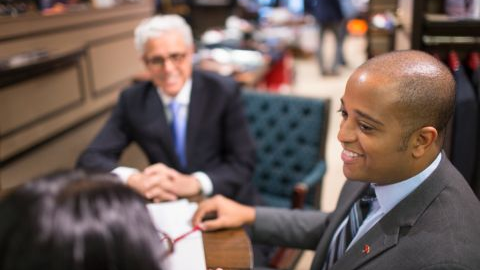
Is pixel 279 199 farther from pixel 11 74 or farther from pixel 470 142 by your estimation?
pixel 11 74

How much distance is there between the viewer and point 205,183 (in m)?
1.95

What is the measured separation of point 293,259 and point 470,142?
3.15ft

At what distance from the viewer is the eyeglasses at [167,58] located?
2039mm

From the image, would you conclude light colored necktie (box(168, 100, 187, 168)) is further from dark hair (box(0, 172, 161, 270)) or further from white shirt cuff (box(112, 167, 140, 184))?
dark hair (box(0, 172, 161, 270))

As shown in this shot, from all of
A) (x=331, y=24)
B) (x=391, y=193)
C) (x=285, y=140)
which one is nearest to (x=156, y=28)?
(x=285, y=140)

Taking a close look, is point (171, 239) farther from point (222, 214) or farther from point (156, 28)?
point (156, 28)

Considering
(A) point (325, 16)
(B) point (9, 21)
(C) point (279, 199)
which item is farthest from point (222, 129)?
(A) point (325, 16)

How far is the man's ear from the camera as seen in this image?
1049 millimetres

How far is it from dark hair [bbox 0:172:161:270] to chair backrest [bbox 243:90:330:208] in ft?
6.27

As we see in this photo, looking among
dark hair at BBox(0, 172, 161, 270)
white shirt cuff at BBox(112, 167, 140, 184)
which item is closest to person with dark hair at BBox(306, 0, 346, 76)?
white shirt cuff at BBox(112, 167, 140, 184)

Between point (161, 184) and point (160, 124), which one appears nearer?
point (161, 184)

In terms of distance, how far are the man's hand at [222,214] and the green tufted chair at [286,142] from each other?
84 cm

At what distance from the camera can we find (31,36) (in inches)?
144

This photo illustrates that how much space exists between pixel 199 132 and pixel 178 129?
107 mm
